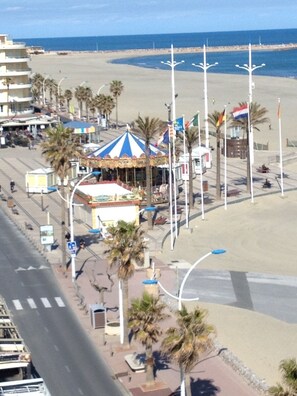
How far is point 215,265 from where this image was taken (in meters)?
51.2

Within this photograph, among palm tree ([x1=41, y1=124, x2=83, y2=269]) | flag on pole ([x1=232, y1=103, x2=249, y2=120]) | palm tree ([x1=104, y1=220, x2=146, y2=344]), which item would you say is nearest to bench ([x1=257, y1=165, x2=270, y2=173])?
flag on pole ([x1=232, y1=103, x2=249, y2=120])

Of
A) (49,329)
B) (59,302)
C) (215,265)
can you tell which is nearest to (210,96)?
(215,265)

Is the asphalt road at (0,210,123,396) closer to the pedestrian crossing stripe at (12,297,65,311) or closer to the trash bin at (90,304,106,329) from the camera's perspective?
the pedestrian crossing stripe at (12,297,65,311)

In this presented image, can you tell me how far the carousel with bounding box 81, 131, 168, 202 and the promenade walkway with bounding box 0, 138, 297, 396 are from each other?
368 centimetres

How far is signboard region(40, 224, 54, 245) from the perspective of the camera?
53.5 metres

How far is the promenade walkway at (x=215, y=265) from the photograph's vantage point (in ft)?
116

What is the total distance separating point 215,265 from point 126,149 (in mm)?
21252

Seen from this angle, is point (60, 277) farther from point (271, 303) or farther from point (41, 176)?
point (41, 176)

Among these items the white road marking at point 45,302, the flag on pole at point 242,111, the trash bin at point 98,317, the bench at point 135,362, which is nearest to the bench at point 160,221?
the flag on pole at point 242,111

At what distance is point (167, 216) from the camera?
212 feet

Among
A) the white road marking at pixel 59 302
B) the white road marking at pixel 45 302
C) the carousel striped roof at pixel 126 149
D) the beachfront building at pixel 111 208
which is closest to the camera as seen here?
the white road marking at pixel 45 302

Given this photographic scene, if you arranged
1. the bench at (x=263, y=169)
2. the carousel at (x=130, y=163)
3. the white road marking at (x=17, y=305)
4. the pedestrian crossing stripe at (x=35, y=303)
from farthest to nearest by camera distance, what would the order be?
the bench at (x=263, y=169), the carousel at (x=130, y=163), the pedestrian crossing stripe at (x=35, y=303), the white road marking at (x=17, y=305)

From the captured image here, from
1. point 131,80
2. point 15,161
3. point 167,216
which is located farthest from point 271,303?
point 131,80

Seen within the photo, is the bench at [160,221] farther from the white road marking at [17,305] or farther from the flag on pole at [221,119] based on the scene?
the white road marking at [17,305]
